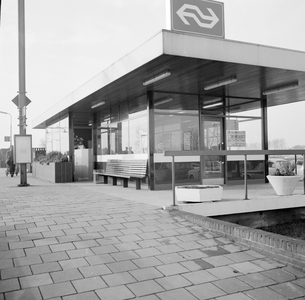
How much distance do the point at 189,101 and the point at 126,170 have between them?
9.35 feet

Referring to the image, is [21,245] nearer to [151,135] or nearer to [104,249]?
[104,249]

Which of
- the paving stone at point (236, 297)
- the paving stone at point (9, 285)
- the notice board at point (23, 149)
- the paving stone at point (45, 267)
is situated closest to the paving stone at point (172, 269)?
the paving stone at point (236, 297)

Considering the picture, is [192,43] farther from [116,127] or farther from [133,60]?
[116,127]

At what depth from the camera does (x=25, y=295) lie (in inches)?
108

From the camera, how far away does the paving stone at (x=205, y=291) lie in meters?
2.78

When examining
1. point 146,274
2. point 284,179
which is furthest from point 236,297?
point 284,179

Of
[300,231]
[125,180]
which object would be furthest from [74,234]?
[125,180]

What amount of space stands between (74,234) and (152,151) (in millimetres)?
5452

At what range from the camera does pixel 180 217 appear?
547 centimetres

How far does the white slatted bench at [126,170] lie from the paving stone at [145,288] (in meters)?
6.50

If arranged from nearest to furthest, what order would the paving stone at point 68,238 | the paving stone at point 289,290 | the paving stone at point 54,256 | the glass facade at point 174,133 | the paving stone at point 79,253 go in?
the paving stone at point 289,290 → the paving stone at point 54,256 → the paving stone at point 79,253 → the paving stone at point 68,238 → the glass facade at point 174,133

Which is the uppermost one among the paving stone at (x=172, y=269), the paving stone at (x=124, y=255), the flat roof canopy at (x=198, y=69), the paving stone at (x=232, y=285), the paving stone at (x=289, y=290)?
the flat roof canopy at (x=198, y=69)

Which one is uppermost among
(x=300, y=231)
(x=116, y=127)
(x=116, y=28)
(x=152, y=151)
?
(x=116, y=28)

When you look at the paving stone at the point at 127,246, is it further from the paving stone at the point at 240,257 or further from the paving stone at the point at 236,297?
the paving stone at the point at 236,297
